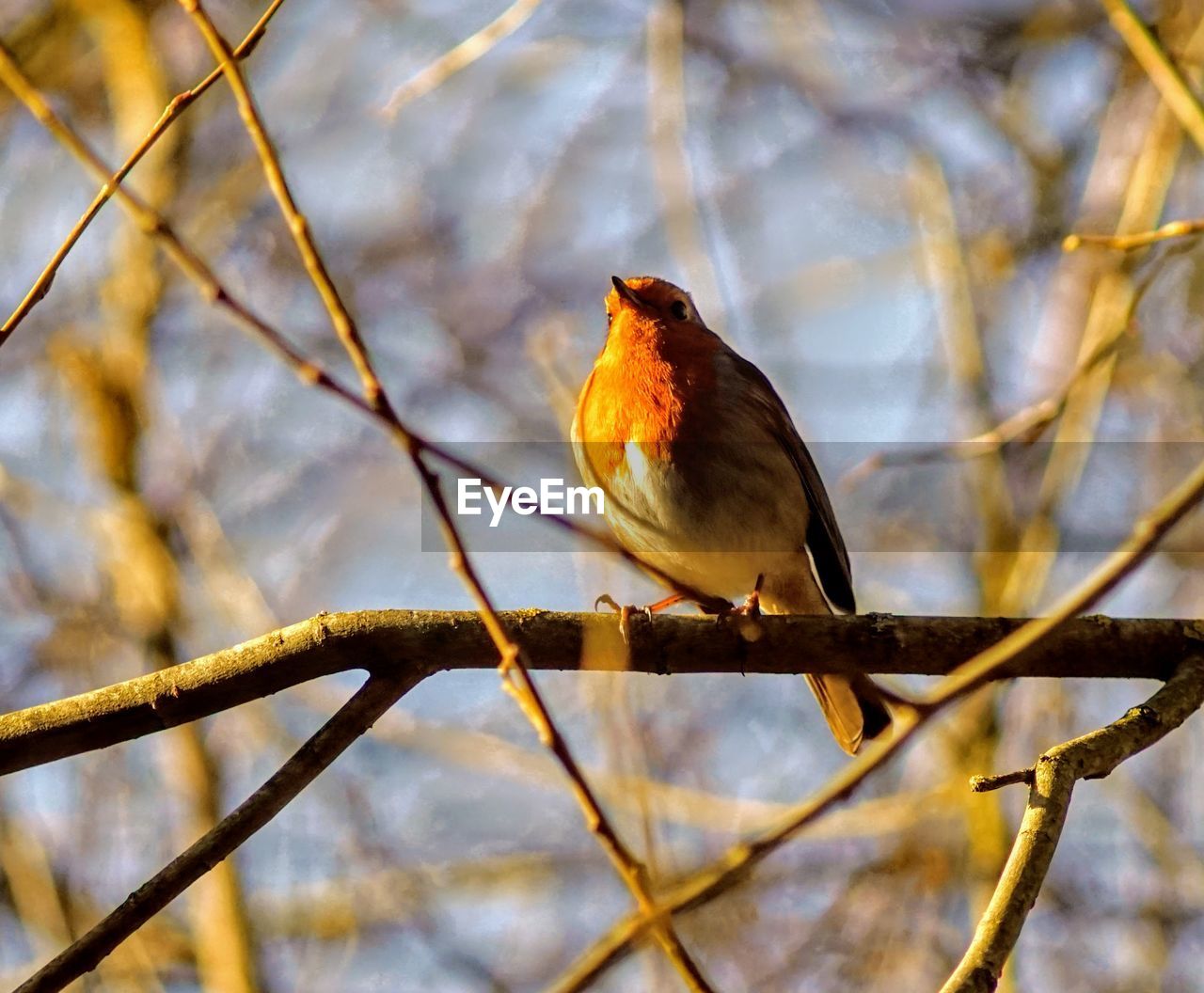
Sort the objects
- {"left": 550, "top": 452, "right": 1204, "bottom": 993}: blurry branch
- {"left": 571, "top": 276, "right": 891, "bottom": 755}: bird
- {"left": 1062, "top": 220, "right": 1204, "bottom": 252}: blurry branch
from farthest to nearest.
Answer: {"left": 571, "top": 276, "right": 891, "bottom": 755}: bird
{"left": 1062, "top": 220, "right": 1204, "bottom": 252}: blurry branch
{"left": 550, "top": 452, "right": 1204, "bottom": 993}: blurry branch

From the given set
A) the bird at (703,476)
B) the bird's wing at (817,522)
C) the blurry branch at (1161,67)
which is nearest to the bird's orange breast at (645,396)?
the bird at (703,476)

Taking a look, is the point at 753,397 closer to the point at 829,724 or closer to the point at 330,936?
the point at 829,724

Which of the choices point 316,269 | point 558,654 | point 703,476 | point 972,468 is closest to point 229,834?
point 558,654

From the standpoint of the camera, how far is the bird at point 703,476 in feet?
15.2

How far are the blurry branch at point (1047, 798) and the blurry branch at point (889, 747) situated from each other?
0.68 m

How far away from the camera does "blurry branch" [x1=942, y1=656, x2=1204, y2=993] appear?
91.4 inches

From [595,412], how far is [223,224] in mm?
4311

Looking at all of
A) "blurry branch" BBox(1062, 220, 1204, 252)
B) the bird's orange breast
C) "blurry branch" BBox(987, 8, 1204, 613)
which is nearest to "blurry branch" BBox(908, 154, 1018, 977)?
"blurry branch" BBox(987, 8, 1204, 613)

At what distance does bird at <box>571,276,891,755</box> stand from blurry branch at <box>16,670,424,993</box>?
1633 mm

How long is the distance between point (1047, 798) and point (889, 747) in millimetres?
1195

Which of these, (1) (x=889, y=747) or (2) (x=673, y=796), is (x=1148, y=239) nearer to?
(1) (x=889, y=747)

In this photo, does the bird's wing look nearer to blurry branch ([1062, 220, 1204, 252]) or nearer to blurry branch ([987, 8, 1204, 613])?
blurry branch ([987, 8, 1204, 613])

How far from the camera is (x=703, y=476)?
4633 millimetres

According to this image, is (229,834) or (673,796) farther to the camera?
(673,796)
